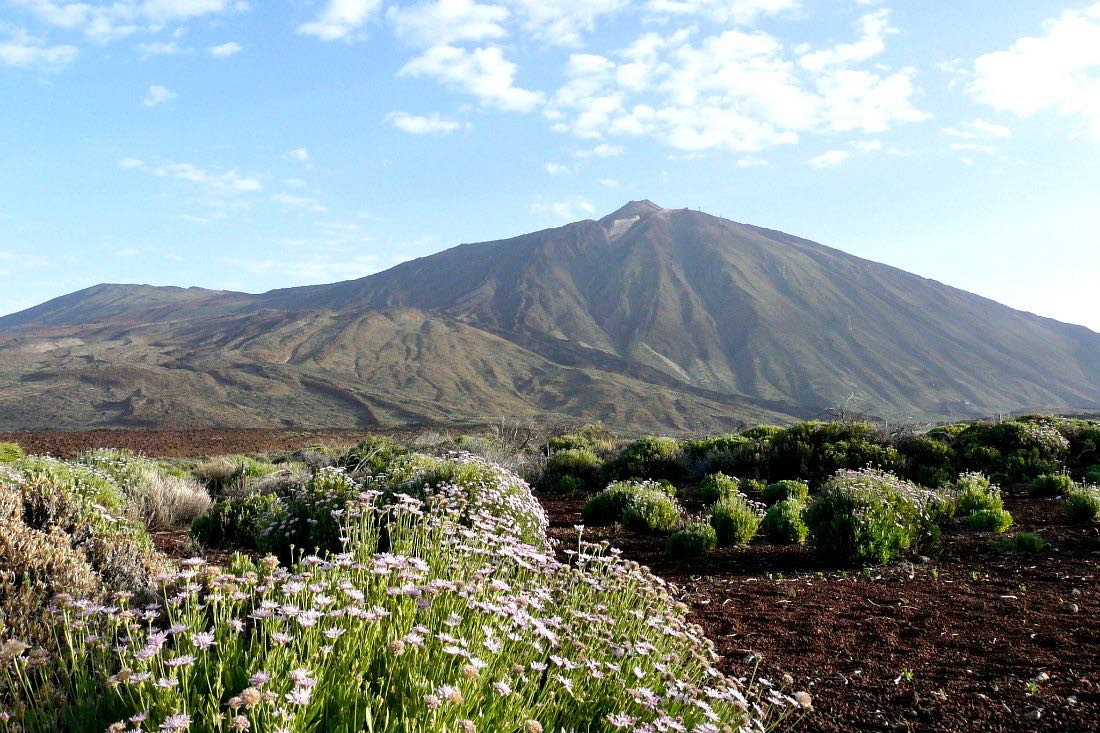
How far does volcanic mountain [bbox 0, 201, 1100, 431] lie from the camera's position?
179ft

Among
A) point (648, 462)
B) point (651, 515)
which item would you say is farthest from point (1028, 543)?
point (648, 462)

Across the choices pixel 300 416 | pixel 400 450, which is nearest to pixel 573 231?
pixel 300 416

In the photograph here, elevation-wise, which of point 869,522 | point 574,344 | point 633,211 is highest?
point 633,211

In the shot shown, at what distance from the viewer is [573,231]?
172m

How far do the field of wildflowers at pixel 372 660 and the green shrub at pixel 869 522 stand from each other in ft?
12.1

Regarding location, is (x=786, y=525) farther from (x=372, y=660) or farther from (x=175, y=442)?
(x=175, y=442)

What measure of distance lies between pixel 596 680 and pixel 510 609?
0.57 m

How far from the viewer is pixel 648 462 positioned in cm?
1505

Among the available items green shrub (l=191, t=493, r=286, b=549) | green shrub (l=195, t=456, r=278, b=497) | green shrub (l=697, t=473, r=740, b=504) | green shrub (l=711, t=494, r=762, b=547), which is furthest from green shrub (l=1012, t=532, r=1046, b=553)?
green shrub (l=195, t=456, r=278, b=497)

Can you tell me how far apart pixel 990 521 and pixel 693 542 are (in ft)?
11.8

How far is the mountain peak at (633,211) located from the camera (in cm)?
18562

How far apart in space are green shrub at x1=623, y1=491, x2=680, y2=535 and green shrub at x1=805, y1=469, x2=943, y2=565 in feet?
5.52

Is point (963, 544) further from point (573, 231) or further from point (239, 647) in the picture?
point (573, 231)

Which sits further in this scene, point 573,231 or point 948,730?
point 573,231
